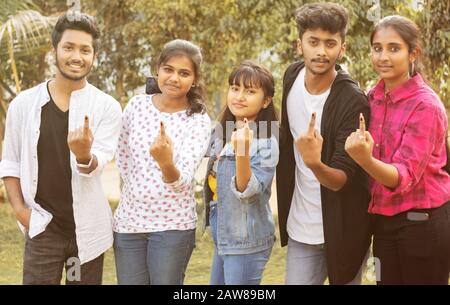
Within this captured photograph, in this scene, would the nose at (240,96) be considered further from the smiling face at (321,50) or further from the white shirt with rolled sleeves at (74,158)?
the white shirt with rolled sleeves at (74,158)

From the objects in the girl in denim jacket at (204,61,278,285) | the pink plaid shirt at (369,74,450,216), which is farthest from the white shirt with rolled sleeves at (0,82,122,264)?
the pink plaid shirt at (369,74,450,216)

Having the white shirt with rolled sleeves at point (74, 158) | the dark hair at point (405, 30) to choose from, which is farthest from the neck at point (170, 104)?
the dark hair at point (405, 30)

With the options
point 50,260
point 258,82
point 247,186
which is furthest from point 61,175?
point 258,82

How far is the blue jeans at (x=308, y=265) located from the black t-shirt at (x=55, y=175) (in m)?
0.79

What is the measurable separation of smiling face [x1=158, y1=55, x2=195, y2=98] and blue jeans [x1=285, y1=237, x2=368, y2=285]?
68 cm

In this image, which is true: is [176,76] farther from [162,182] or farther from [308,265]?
[308,265]

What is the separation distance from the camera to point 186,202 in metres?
2.81

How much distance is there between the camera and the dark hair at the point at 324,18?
276 cm

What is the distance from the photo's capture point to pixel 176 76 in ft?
9.37

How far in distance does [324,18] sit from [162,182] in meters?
0.80

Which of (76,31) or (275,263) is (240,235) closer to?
(76,31)

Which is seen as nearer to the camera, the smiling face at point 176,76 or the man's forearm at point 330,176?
the man's forearm at point 330,176

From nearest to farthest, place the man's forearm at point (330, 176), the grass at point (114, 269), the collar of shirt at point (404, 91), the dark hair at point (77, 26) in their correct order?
the man's forearm at point (330, 176) < the collar of shirt at point (404, 91) < the dark hair at point (77, 26) < the grass at point (114, 269)
